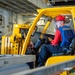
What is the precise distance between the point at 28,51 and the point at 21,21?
1769cm

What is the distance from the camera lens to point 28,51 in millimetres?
5930

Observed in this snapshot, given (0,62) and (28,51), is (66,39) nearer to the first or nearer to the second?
(28,51)

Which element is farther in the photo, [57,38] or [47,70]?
[57,38]

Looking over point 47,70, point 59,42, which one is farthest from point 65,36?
point 47,70

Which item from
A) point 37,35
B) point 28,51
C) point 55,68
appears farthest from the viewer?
point 37,35

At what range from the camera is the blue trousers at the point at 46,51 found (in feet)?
17.6

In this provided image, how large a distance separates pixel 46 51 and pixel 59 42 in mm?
357

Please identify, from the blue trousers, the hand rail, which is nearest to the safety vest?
the blue trousers

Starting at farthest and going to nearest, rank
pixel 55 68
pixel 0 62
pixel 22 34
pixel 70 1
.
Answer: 1. pixel 22 34
2. pixel 70 1
3. pixel 0 62
4. pixel 55 68

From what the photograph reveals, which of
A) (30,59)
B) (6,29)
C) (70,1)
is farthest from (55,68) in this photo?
(6,29)

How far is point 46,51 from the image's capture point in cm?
551

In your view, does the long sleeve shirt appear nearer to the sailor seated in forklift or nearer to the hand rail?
the sailor seated in forklift

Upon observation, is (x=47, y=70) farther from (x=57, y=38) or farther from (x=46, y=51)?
(x=46, y=51)

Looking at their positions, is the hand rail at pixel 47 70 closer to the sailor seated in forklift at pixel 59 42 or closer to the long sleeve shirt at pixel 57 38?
the sailor seated in forklift at pixel 59 42
